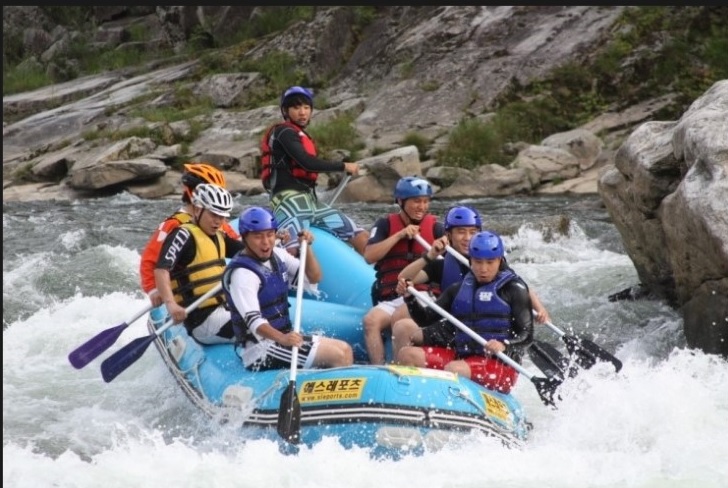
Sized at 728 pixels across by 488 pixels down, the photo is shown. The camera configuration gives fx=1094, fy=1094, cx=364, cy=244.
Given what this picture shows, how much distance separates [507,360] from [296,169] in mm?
2528

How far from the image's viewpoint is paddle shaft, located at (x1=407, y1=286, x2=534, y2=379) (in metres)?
5.81

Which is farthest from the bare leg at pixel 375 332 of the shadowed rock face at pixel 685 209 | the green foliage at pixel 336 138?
the green foliage at pixel 336 138

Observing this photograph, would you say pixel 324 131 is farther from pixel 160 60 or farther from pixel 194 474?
pixel 194 474

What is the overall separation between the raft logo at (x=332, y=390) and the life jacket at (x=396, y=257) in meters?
1.14

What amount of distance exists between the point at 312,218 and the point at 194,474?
2.66 m

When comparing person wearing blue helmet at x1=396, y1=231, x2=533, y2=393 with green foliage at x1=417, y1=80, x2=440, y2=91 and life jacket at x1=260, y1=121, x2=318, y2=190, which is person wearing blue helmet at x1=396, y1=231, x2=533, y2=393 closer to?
life jacket at x1=260, y1=121, x2=318, y2=190

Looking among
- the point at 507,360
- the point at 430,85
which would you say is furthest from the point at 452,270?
the point at 430,85

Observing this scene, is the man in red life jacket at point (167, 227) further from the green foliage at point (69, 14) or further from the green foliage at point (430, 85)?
the green foliage at point (69, 14)

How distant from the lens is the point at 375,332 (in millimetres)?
6516

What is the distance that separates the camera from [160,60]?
1110 inches

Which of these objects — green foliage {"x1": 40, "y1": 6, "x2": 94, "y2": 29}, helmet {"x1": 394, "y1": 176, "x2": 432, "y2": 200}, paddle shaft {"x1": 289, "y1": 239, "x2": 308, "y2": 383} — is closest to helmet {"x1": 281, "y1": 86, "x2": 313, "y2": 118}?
helmet {"x1": 394, "y1": 176, "x2": 432, "y2": 200}

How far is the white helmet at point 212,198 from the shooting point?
256 inches

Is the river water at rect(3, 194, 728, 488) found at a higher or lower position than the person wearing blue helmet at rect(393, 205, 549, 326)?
lower

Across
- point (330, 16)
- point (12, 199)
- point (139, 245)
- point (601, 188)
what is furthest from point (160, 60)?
point (601, 188)
